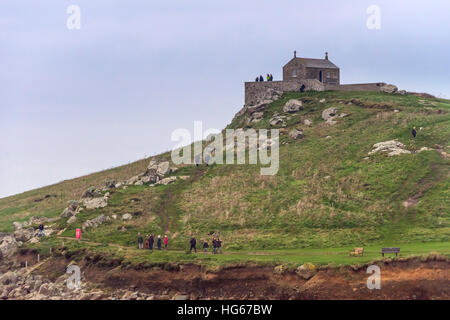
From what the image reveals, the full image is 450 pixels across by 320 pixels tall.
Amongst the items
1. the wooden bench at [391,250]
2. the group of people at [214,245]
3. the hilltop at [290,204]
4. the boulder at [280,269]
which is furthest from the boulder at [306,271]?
the group of people at [214,245]

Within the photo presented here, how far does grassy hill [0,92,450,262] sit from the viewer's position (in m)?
58.2

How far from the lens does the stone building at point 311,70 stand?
10431cm

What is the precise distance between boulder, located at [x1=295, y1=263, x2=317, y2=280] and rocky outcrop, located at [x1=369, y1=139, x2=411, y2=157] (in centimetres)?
3003

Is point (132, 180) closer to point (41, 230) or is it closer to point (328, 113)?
Answer: point (41, 230)

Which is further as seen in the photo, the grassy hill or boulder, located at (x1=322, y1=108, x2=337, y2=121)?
boulder, located at (x1=322, y1=108, x2=337, y2=121)

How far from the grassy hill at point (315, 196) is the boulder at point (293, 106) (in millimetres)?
4720

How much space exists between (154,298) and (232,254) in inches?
335

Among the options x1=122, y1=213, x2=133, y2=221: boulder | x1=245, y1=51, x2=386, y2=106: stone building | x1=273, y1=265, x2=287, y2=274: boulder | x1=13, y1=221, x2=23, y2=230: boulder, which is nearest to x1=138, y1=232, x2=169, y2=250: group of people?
x1=122, y1=213, x2=133, y2=221: boulder

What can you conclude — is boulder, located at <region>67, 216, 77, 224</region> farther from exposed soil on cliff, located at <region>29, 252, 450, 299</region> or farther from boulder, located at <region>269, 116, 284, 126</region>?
boulder, located at <region>269, 116, 284, 126</region>

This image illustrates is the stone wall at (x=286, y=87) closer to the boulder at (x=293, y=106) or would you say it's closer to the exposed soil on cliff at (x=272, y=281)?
the boulder at (x=293, y=106)

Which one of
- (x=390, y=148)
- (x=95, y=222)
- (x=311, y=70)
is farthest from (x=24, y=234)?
(x=311, y=70)

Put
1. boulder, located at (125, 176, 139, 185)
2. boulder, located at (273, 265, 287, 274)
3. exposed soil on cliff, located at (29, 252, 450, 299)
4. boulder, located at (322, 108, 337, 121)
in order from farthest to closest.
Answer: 1. boulder, located at (322, 108, 337, 121)
2. boulder, located at (125, 176, 139, 185)
3. boulder, located at (273, 265, 287, 274)
4. exposed soil on cliff, located at (29, 252, 450, 299)
